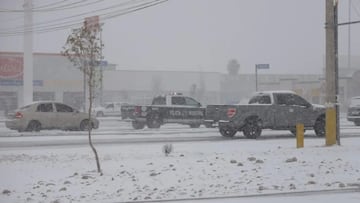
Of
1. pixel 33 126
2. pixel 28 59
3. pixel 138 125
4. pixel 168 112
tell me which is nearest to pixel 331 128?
pixel 168 112

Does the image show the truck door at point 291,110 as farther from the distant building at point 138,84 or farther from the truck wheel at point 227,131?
the distant building at point 138,84

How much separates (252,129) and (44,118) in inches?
393

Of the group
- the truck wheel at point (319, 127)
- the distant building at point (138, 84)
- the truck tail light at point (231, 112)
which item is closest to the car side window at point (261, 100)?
the truck tail light at point (231, 112)

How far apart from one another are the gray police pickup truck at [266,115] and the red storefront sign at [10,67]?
146 ft

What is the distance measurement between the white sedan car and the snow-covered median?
9959 mm

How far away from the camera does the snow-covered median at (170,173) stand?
1166 centimetres

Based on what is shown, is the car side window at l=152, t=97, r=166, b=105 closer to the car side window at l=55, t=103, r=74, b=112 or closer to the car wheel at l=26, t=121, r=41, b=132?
the car side window at l=55, t=103, r=74, b=112

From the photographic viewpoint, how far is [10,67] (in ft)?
213

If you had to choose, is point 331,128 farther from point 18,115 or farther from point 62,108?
point 18,115

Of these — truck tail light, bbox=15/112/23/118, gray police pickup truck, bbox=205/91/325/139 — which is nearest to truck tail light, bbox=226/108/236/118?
gray police pickup truck, bbox=205/91/325/139

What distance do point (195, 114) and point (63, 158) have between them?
16184 mm

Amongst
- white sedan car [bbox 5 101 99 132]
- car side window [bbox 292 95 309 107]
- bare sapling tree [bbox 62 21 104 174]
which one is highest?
bare sapling tree [bbox 62 21 104 174]

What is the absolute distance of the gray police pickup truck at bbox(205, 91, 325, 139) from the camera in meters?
23.2

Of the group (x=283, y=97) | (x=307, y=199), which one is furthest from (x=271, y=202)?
(x=283, y=97)
